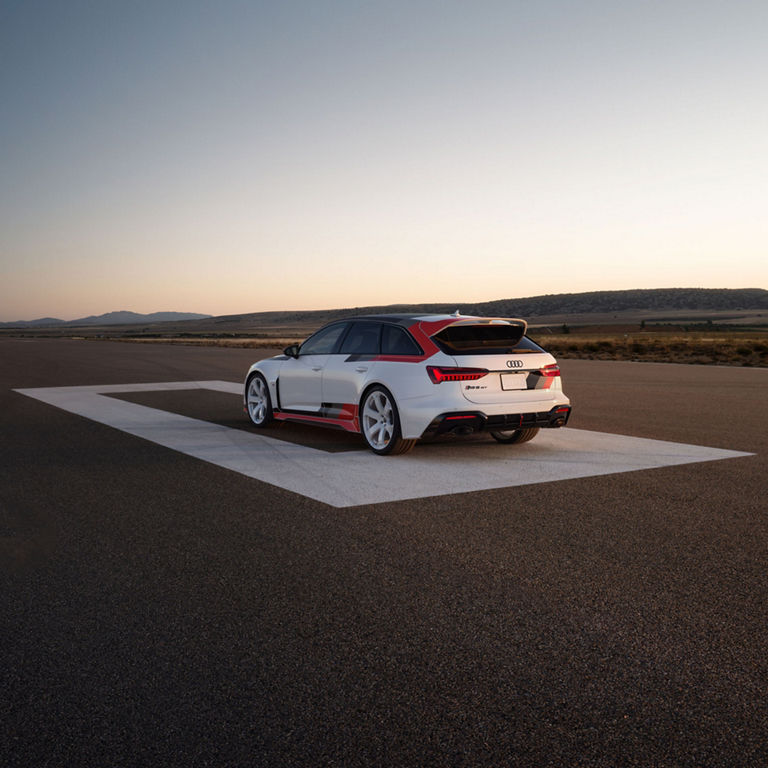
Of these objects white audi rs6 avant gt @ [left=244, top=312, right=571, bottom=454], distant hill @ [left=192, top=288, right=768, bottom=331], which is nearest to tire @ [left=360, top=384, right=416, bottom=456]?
white audi rs6 avant gt @ [left=244, top=312, right=571, bottom=454]

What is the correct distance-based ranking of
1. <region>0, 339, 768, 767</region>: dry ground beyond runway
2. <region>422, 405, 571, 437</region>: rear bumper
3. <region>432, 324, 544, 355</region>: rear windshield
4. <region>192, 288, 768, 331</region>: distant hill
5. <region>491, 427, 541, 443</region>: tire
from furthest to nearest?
1. <region>192, 288, 768, 331</region>: distant hill
2. <region>491, 427, 541, 443</region>: tire
3. <region>432, 324, 544, 355</region>: rear windshield
4. <region>422, 405, 571, 437</region>: rear bumper
5. <region>0, 339, 768, 767</region>: dry ground beyond runway

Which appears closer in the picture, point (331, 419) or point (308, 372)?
point (331, 419)

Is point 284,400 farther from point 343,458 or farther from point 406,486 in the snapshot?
point 406,486

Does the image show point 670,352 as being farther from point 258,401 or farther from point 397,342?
point 397,342

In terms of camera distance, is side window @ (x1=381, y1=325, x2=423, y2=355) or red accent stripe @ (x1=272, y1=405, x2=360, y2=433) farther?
red accent stripe @ (x1=272, y1=405, x2=360, y2=433)

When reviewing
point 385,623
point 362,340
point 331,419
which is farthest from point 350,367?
point 385,623

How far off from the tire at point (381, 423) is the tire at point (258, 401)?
2.39 meters

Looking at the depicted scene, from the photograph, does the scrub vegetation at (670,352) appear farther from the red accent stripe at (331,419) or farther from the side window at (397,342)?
the side window at (397,342)

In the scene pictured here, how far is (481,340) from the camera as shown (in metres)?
9.19

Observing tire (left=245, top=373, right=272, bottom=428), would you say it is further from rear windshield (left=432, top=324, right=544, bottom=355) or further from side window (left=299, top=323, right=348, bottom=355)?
rear windshield (left=432, top=324, right=544, bottom=355)

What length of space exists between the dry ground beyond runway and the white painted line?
1.19 ft

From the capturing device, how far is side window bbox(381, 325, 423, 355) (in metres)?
9.04

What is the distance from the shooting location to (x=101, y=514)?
6590 mm

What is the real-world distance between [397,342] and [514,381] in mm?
1374
